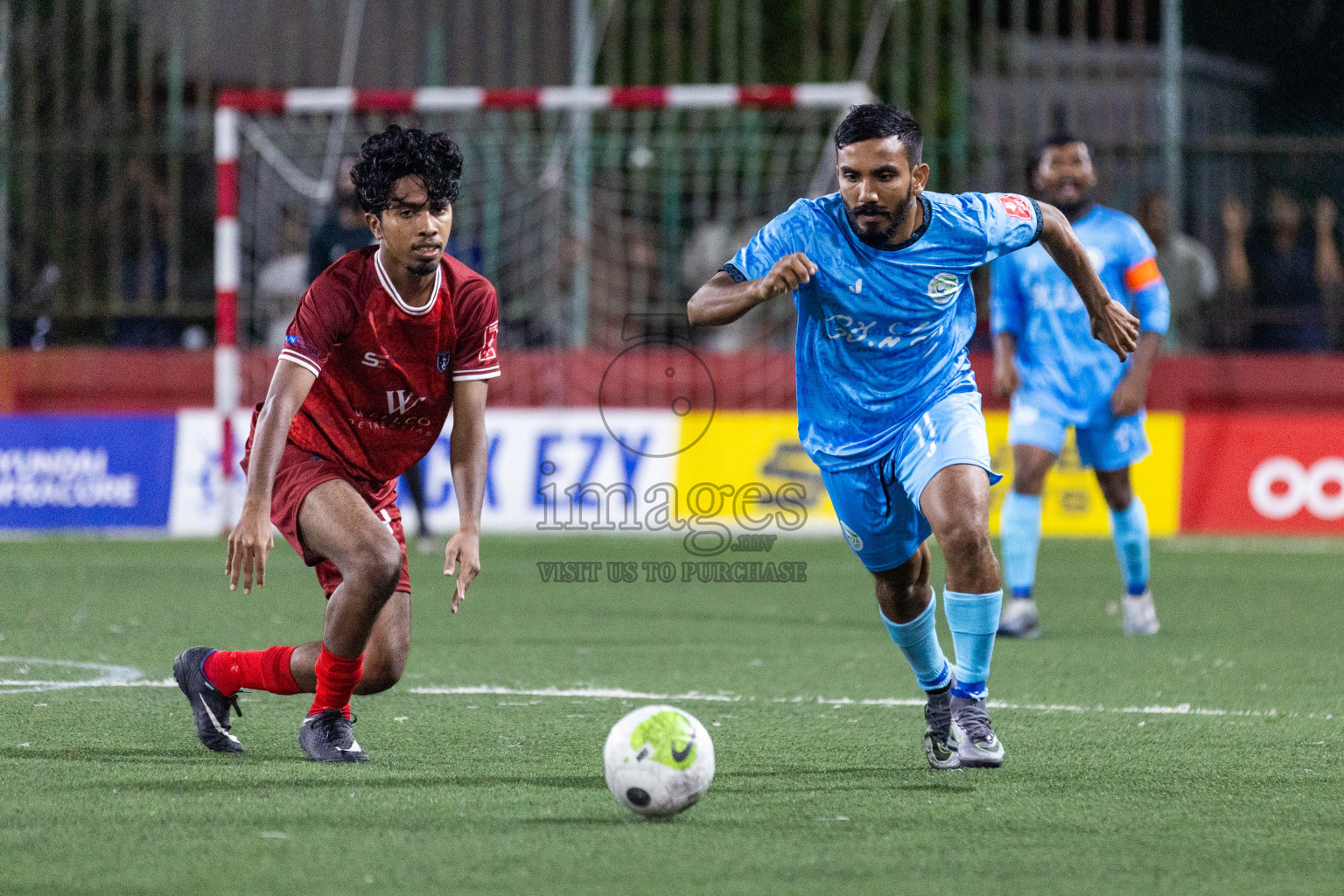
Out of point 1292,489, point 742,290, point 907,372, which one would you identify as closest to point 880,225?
point 907,372

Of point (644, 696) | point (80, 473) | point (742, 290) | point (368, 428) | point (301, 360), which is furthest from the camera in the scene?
point (80, 473)

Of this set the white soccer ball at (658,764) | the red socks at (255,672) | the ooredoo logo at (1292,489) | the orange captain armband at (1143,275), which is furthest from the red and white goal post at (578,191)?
the white soccer ball at (658,764)

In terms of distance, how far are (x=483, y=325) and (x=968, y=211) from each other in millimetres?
1413

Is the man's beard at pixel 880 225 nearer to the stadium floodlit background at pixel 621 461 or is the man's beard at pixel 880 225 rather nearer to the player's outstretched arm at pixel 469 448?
the player's outstretched arm at pixel 469 448

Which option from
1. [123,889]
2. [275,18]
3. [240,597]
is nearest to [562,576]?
[240,597]

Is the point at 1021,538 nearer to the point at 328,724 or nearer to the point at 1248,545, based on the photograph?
the point at 328,724

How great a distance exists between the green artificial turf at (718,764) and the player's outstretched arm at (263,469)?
1.91ft

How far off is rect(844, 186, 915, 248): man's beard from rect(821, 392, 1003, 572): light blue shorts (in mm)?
497

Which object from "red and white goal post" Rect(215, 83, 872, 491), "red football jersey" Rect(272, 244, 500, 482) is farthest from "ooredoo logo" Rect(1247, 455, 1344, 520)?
"red football jersey" Rect(272, 244, 500, 482)

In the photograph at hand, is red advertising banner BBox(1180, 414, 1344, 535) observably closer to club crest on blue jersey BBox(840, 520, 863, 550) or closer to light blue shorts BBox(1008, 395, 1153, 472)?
light blue shorts BBox(1008, 395, 1153, 472)

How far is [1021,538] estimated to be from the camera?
857 cm

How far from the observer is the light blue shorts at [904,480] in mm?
5270

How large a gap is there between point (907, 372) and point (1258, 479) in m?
8.49

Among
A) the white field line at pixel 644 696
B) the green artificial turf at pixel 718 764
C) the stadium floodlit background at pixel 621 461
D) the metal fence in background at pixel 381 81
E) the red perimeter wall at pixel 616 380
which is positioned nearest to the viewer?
the green artificial turf at pixel 718 764
